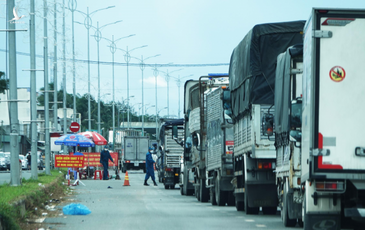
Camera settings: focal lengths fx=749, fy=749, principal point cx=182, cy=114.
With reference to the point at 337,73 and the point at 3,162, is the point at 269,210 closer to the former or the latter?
the point at 337,73

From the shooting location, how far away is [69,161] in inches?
1314

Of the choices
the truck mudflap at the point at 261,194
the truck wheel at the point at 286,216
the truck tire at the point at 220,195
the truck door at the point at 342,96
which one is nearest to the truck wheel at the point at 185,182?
the truck tire at the point at 220,195

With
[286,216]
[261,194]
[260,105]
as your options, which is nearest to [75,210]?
[261,194]

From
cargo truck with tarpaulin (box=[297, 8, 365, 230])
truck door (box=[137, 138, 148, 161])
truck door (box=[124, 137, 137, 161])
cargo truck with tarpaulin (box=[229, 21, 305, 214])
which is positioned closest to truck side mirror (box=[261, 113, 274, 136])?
cargo truck with tarpaulin (box=[229, 21, 305, 214])

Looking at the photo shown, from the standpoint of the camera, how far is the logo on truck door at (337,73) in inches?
351

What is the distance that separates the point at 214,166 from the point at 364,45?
11.5 metres

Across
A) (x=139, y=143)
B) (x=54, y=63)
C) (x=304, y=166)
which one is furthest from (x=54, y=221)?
(x=139, y=143)

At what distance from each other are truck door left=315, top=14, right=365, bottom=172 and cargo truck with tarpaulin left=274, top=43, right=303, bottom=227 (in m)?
2.09

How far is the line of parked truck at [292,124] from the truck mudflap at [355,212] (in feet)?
0.04

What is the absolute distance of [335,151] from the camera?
8.89 metres

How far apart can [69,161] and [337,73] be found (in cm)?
2553

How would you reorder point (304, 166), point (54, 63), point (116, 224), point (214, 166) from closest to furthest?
point (304, 166) < point (116, 224) < point (214, 166) < point (54, 63)

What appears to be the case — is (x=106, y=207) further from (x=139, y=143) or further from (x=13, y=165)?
(x=139, y=143)

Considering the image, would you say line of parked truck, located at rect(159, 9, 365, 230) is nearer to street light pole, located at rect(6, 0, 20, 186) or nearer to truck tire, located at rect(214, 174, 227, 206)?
truck tire, located at rect(214, 174, 227, 206)
